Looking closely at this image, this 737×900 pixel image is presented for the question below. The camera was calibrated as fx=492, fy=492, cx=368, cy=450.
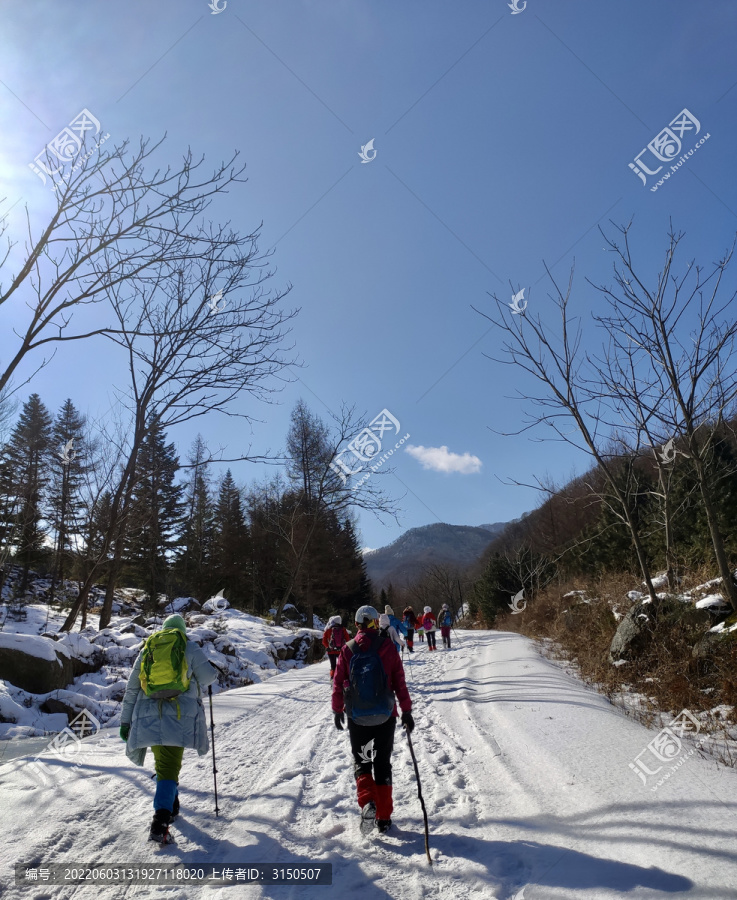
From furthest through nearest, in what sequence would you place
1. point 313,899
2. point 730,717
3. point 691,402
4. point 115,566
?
point 115,566, point 691,402, point 730,717, point 313,899

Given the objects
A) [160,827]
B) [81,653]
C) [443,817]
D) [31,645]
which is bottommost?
[443,817]

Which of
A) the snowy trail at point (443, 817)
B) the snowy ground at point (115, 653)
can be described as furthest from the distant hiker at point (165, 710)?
the snowy ground at point (115, 653)

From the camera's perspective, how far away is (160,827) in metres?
3.85

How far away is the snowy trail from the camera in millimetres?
3158

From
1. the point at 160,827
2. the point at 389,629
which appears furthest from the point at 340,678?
the point at 389,629

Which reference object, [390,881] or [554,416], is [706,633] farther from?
[390,881]

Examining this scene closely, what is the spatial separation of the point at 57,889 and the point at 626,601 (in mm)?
11861

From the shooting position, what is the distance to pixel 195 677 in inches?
177

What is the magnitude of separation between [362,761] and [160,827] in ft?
5.43

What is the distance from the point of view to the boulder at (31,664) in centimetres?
869

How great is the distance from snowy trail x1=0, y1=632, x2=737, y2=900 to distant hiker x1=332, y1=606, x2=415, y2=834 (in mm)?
295

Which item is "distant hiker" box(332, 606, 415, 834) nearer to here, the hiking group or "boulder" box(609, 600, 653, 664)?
the hiking group

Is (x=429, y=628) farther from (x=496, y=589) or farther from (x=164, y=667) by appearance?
(x=496, y=589)

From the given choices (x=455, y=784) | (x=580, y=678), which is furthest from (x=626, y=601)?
(x=455, y=784)
